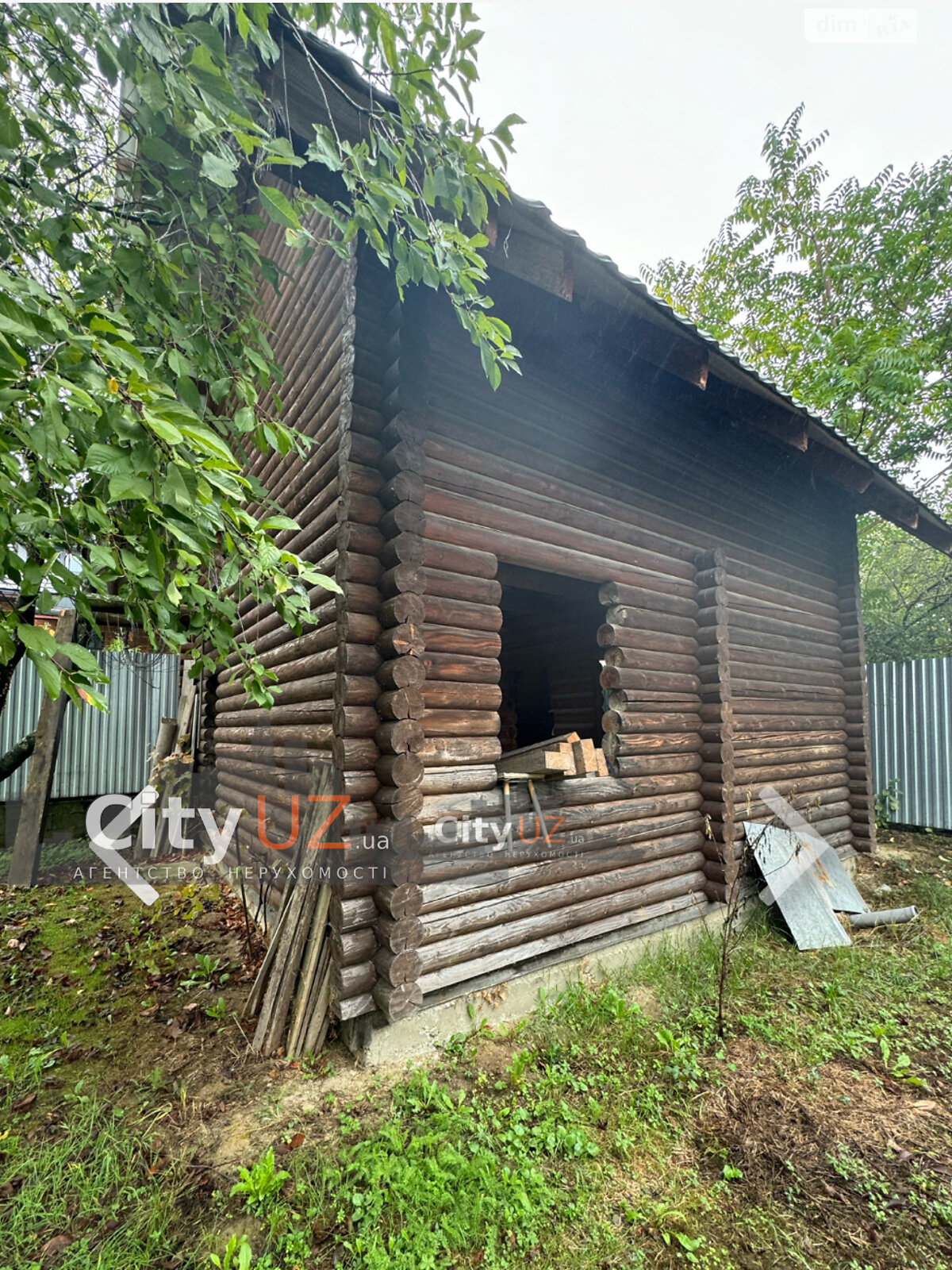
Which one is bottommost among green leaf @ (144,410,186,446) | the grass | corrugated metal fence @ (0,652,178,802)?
the grass

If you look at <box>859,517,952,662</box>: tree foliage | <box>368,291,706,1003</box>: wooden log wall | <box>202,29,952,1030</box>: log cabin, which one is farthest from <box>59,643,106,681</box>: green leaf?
<box>859,517,952,662</box>: tree foliage

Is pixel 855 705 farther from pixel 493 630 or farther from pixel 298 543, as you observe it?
pixel 298 543

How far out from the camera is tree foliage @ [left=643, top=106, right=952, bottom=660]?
397 inches

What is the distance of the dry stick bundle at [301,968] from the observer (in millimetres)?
2852

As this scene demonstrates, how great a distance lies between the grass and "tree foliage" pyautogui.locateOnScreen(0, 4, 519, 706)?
6.31 feet

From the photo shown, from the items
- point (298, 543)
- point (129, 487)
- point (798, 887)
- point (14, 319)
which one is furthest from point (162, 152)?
point (798, 887)

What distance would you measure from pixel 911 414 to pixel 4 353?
1378cm

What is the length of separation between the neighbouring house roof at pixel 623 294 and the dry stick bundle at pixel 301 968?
291 cm

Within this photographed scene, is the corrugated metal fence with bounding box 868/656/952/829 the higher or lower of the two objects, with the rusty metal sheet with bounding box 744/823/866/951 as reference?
higher

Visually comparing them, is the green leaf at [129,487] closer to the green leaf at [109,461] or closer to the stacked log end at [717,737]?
the green leaf at [109,461]

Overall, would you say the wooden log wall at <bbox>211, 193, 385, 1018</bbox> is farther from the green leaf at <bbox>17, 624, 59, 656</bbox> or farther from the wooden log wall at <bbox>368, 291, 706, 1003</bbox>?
the green leaf at <bbox>17, 624, 59, 656</bbox>

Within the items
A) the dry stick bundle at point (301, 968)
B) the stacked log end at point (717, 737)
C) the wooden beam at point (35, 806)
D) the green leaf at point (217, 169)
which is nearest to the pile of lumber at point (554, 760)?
the dry stick bundle at point (301, 968)

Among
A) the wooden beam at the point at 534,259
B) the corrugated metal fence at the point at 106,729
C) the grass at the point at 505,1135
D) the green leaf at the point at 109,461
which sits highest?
the wooden beam at the point at 534,259

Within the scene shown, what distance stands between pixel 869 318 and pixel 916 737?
918 centimetres
